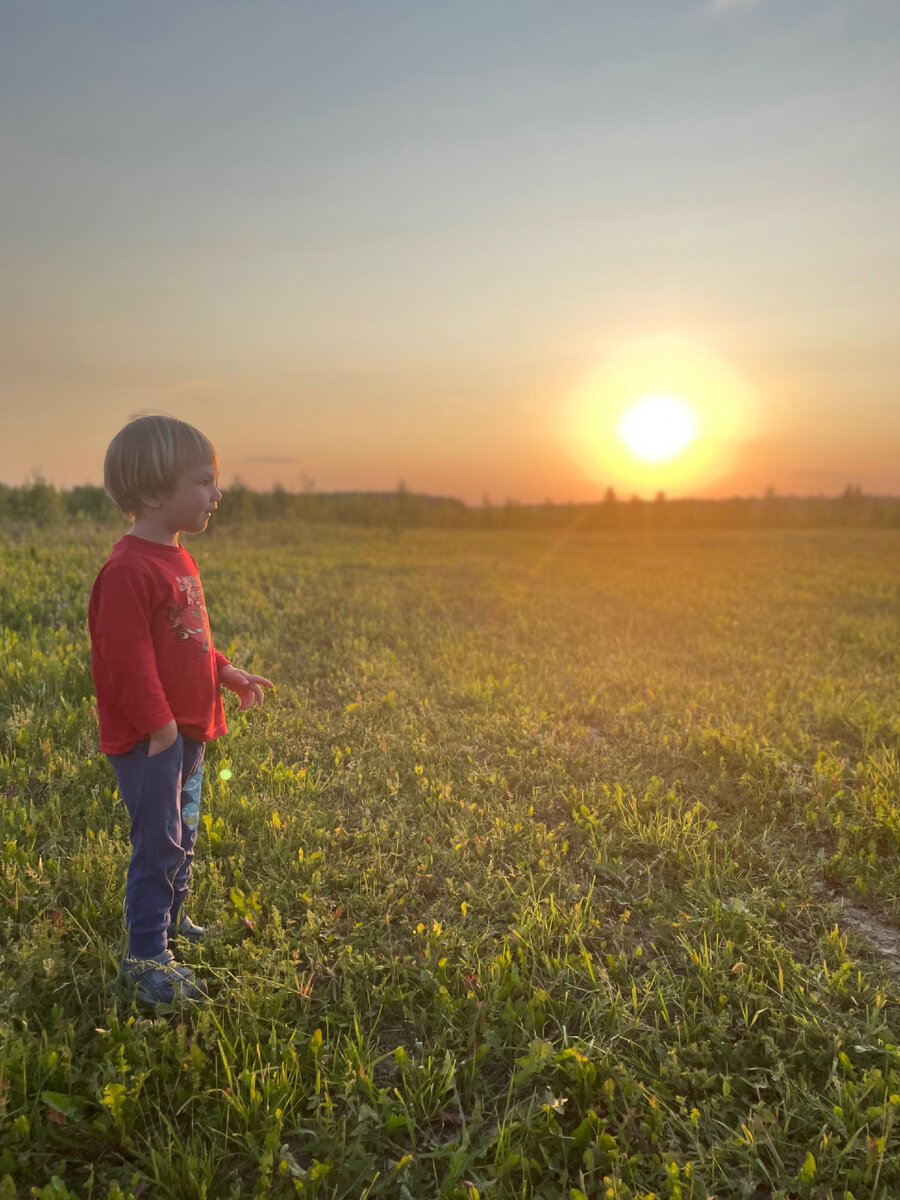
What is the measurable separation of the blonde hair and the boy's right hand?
848mm

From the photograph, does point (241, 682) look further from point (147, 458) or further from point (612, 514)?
point (612, 514)

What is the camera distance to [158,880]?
2789mm

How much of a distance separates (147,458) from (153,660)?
78 cm

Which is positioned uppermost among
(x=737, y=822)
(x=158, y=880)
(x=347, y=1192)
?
(x=158, y=880)

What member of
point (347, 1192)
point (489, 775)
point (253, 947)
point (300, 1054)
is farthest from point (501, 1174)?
point (489, 775)

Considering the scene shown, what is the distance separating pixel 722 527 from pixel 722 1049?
3956 cm

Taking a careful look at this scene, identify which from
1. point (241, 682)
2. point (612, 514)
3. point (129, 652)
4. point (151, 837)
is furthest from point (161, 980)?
point (612, 514)

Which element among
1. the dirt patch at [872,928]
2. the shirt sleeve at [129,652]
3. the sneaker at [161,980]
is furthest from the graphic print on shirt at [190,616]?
the dirt patch at [872,928]

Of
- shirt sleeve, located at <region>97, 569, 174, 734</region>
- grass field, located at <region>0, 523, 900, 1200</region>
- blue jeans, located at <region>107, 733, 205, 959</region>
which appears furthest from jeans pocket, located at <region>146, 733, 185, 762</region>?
grass field, located at <region>0, 523, 900, 1200</region>

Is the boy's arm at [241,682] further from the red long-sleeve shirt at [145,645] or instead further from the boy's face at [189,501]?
the boy's face at [189,501]

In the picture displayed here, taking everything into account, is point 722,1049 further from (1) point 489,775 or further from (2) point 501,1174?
(1) point 489,775

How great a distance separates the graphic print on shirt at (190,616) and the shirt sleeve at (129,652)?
0.18 meters

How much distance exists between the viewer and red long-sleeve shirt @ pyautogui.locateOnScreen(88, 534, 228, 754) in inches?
101

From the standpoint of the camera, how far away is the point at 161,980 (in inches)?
110
